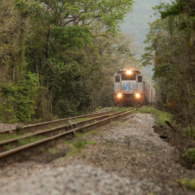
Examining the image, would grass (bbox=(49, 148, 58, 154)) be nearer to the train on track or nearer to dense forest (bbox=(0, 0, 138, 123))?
dense forest (bbox=(0, 0, 138, 123))

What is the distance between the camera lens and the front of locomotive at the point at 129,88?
21.1 meters

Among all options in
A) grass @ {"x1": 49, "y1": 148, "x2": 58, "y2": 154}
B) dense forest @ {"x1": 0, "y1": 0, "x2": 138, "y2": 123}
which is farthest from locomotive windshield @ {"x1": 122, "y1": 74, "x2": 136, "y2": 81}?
grass @ {"x1": 49, "y1": 148, "x2": 58, "y2": 154}

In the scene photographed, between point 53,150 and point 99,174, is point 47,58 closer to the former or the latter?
point 53,150

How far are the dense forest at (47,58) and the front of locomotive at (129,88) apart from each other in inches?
87.3

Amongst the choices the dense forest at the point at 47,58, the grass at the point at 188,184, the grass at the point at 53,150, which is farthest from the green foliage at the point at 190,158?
the dense forest at the point at 47,58

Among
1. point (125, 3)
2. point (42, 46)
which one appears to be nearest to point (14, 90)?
point (42, 46)

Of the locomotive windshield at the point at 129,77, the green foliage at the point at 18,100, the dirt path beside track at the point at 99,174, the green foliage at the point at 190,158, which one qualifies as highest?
the locomotive windshield at the point at 129,77

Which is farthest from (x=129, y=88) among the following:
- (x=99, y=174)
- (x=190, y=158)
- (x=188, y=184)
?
(x=99, y=174)

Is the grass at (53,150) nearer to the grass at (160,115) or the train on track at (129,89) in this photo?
the grass at (160,115)

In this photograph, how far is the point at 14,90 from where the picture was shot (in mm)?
13602

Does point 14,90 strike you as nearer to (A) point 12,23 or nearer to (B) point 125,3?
(A) point 12,23

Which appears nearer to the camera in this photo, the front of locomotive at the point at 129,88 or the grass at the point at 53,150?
the grass at the point at 53,150

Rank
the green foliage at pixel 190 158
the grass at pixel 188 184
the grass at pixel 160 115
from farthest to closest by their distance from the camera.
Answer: the grass at pixel 160 115, the green foliage at pixel 190 158, the grass at pixel 188 184

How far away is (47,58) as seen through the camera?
1995 cm
